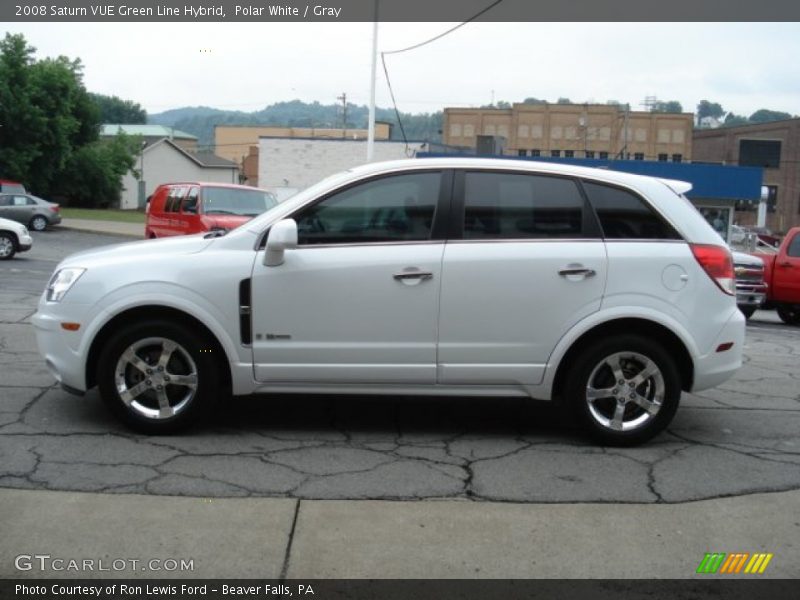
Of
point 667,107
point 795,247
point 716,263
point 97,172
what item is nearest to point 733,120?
point 667,107

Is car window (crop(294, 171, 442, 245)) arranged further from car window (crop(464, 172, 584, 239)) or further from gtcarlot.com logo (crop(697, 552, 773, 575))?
gtcarlot.com logo (crop(697, 552, 773, 575))

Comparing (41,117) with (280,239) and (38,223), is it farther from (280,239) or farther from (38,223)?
(280,239)

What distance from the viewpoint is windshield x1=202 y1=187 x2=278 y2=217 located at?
15.6 m

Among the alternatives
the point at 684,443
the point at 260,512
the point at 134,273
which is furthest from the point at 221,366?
the point at 684,443

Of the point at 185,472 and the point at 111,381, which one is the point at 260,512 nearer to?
the point at 185,472

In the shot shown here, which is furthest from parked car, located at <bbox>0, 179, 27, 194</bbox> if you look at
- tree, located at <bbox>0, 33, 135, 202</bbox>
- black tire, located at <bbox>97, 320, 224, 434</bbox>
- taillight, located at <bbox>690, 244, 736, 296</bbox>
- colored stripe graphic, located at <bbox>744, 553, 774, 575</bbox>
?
colored stripe graphic, located at <bbox>744, 553, 774, 575</bbox>

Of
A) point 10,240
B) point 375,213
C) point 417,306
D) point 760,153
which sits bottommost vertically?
point 10,240

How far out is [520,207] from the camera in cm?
547

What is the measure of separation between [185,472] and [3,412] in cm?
186

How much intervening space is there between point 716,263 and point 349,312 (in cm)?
234

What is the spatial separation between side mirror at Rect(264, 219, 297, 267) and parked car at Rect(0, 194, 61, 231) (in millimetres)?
30705
